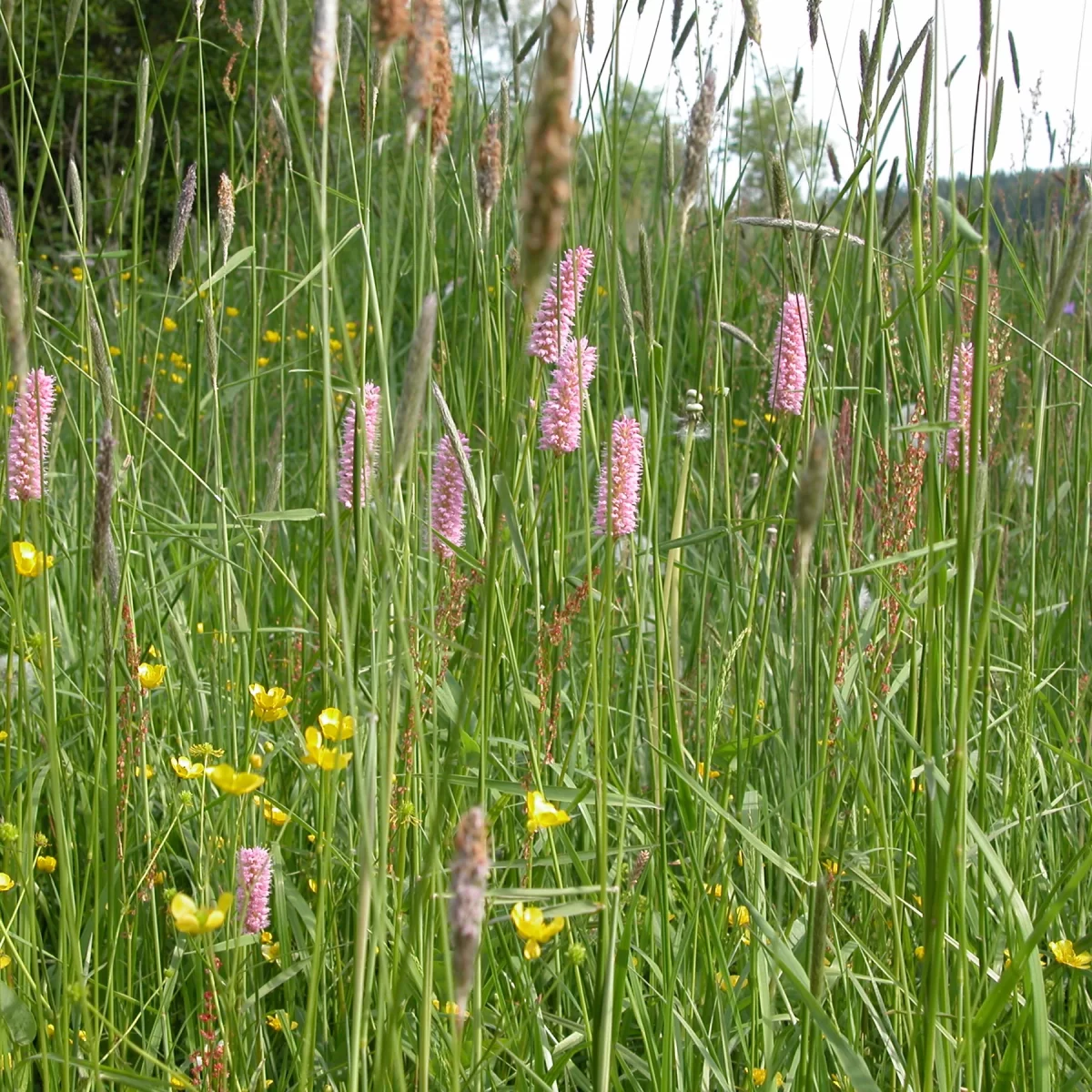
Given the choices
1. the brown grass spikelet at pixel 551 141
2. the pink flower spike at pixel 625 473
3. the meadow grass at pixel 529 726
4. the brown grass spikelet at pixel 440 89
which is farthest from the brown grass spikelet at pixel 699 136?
the pink flower spike at pixel 625 473

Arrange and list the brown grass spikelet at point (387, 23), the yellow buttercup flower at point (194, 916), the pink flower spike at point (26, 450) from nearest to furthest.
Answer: the brown grass spikelet at point (387, 23) → the yellow buttercup flower at point (194, 916) → the pink flower spike at point (26, 450)

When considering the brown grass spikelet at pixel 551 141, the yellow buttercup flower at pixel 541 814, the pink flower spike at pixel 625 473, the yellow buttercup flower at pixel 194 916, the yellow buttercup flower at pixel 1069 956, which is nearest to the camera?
the brown grass spikelet at pixel 551 141

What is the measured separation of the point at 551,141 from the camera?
37 centimetres

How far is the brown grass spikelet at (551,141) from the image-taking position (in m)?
0.38

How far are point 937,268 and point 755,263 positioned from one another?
325 centimetres

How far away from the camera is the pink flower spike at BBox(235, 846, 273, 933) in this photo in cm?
85

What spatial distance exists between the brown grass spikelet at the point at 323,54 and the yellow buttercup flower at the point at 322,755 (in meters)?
0.31

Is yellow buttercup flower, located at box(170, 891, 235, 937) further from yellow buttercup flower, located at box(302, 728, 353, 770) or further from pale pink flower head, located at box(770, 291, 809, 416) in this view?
pale pink flower head, located at box(770, 291, 809, 416)

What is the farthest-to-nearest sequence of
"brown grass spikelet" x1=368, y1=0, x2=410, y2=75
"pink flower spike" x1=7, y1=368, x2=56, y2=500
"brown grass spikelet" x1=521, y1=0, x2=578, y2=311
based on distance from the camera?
1. "pink flower spike" x1=7, y1=368, x2=56, y2=500
2. "brown grass spikelet" x1=368, y1=0, x2=410, y2=75
3. "brown grass spikelet" x1=521, y1=0, x2=578, y2=311

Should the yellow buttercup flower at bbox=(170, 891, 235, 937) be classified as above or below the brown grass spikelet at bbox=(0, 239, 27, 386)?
below

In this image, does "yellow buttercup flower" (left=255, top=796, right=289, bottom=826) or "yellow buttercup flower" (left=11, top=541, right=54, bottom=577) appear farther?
"yellow buttercup flower" (left=255, top=796, right=289, bottom=826)

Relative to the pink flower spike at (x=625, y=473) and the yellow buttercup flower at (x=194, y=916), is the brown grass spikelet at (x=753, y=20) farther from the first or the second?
the yellow buttercup flower at (x=194, y=916)

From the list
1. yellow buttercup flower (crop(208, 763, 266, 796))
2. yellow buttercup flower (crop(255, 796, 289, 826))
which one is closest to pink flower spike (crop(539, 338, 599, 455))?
yellow buttercup flower (crop(255, 796, 289, 826))

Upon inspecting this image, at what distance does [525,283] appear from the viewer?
41cm
